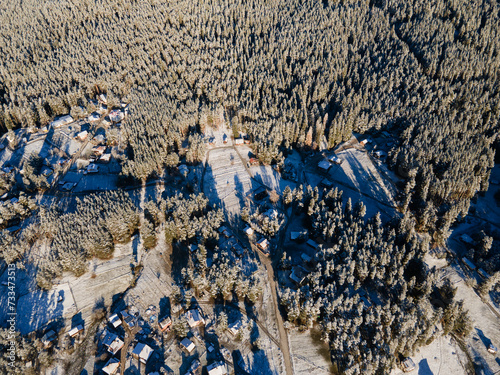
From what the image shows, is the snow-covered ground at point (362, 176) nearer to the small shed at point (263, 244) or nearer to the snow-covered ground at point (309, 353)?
the small shed at point (263, 244)

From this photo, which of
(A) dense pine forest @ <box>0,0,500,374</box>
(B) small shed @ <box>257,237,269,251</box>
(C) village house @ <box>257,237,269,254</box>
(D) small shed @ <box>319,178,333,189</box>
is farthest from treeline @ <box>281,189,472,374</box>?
(D) small shed @ <box>319,178,333,189</box>

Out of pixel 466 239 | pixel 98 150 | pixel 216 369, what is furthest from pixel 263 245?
pixel 98 150

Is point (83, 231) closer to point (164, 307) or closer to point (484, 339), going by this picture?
point (164, 307)

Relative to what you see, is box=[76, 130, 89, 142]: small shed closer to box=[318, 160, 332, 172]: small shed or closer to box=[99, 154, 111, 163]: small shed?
box=[99, 154, 111, 163]: small shed

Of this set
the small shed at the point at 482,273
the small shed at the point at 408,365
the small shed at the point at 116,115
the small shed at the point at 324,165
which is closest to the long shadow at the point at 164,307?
the small shed at the point at 408,365

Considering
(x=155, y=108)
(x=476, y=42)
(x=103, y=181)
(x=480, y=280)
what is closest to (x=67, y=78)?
(x=155, y=108)

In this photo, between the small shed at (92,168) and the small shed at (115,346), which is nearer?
the small shed at (115,346)
